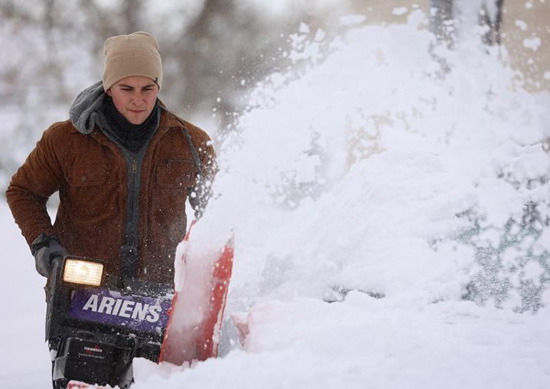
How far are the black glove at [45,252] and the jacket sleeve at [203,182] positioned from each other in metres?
0.68

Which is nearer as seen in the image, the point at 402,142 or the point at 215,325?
the point at 215,325

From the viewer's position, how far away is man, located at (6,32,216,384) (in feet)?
8.41

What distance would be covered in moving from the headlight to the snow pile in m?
0.39

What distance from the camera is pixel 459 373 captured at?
79.0 inches

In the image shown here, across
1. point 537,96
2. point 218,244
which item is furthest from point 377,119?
point 218,244

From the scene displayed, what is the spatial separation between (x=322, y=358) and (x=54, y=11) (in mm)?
8529

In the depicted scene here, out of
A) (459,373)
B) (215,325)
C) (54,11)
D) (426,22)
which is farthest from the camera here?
A: (54,11)

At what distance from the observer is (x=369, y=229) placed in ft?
12.8

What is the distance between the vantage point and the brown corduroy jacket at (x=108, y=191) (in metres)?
2.59

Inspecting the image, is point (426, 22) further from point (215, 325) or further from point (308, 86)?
point (215, 325)

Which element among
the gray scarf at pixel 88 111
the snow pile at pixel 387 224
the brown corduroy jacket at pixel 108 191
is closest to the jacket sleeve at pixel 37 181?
the brown corduroy jacket at pixel 108 191

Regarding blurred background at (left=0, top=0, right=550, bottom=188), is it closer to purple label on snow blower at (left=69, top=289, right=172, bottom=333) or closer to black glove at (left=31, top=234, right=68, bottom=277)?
black glove at (left=31, top=234, right=68, bottom=277)

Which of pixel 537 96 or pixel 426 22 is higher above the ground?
pixel 426 22

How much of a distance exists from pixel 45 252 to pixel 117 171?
48 centimetres
